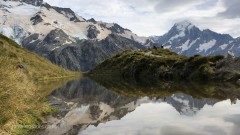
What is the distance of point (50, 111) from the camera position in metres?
52.9

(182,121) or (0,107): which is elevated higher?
(0,107)

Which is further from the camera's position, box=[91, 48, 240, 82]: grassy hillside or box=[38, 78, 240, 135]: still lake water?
box=[91, 48, 240, 82]: grassy hillside

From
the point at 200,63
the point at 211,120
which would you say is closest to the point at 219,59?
the point at 200,63

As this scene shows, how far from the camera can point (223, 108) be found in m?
47.6

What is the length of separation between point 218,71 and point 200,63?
1576 centimetres

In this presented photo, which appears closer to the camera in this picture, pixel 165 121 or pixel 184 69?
pixel 165 121

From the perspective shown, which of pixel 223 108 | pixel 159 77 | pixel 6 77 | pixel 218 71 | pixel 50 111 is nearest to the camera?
pixel 6 77

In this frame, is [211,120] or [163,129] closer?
[163,129]

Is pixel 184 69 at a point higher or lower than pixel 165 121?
higher

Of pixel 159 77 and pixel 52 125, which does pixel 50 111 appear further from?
pixel 159 77

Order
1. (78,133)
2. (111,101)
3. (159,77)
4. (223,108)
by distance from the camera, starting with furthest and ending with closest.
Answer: (159,77) → (111,101) → (223,108) → (78,133)

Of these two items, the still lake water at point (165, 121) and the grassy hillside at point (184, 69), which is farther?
the grassy hillside at point (184, 69)

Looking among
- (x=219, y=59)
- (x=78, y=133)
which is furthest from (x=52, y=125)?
(x=219, y=59)

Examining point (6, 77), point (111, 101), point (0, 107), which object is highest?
point (6, 77)
